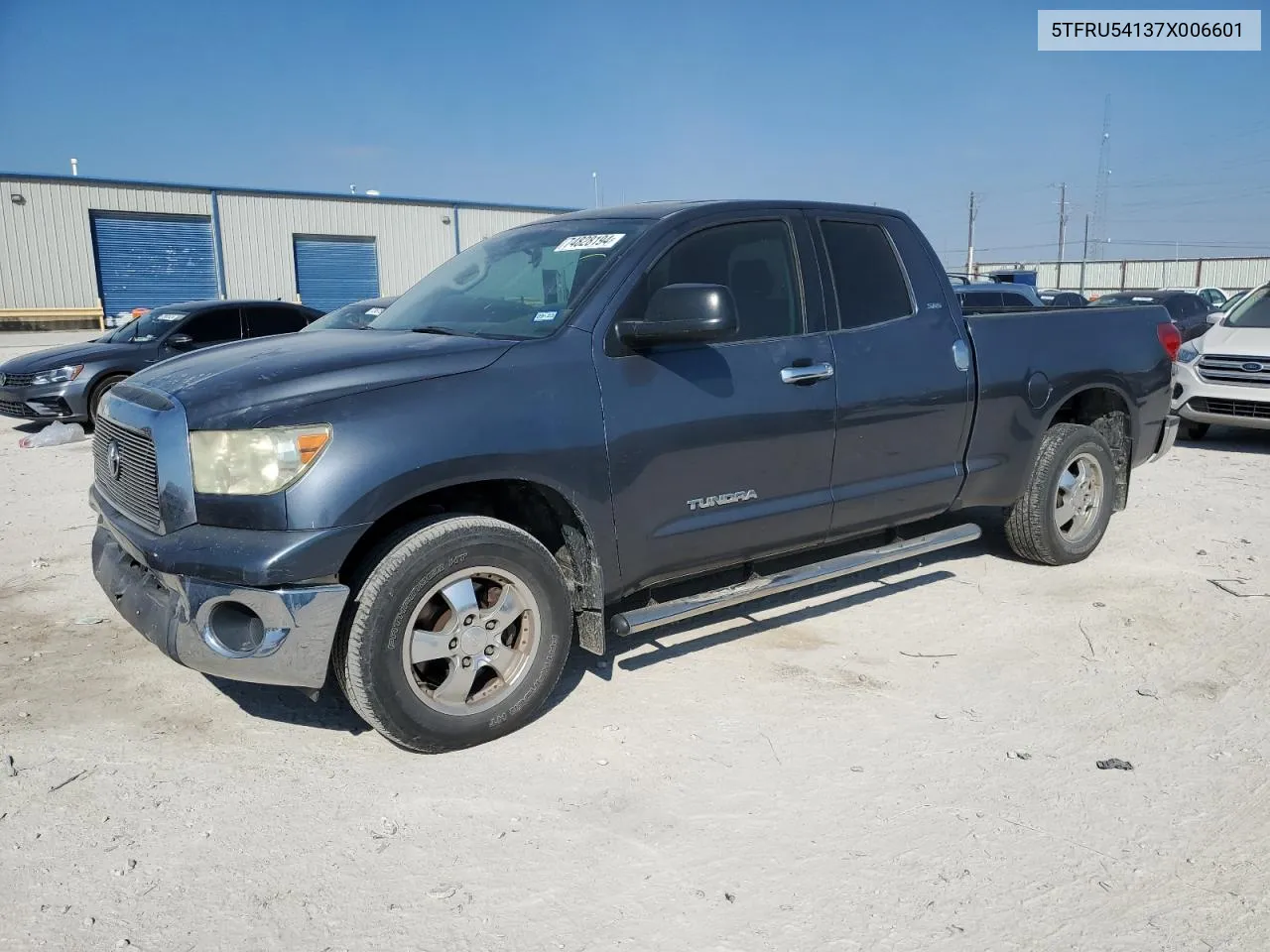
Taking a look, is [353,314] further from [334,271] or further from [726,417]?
[334,271]

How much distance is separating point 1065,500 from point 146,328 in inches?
412

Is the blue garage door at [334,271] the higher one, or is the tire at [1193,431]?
the blue garage door at [334,271]

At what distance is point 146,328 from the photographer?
11.7 m

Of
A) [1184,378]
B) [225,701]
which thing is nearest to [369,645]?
[225,701]

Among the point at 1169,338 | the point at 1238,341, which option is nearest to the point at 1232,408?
the point at 1238,341

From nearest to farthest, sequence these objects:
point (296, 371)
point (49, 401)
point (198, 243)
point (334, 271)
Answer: point (296, 371) < point (49, 401) < point (198, 243) < point (334, 271)

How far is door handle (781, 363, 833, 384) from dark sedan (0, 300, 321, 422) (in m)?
7.27

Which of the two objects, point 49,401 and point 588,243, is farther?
point 49,401

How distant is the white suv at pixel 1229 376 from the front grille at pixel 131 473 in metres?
9.10

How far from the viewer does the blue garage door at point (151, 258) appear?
29406mm

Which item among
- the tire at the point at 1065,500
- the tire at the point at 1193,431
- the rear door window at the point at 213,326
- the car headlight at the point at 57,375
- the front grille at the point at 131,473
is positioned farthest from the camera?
the rear door window at the point at 213,326

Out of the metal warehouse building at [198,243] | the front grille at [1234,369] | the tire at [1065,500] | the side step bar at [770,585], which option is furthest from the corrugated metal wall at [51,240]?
the tire at [1065,500]

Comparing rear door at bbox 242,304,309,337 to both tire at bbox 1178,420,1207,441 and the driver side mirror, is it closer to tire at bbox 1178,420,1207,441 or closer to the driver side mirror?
the driver side mirror

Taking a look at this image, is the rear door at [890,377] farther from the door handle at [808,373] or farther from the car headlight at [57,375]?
the car headlight at [57,375]
